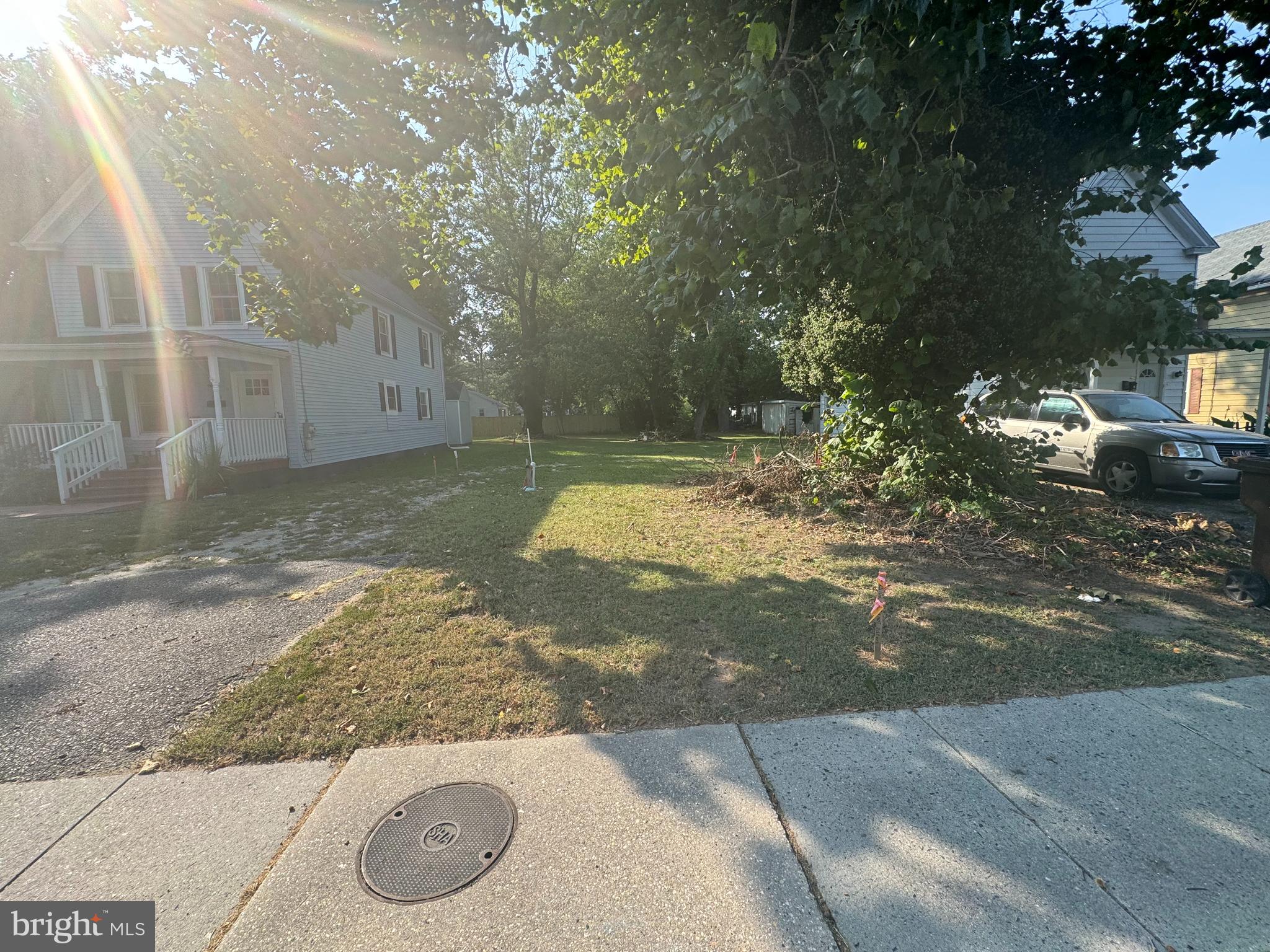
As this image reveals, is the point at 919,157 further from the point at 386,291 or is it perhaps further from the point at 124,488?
the point at 386,291

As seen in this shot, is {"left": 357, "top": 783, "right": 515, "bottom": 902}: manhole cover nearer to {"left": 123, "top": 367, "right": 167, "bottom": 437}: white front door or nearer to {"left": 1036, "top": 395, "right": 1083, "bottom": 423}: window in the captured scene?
{"left": 1036, "top": 395, "right": 1083, "bottom": 423}: window

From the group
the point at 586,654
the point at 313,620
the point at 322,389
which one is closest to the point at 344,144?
the point at 313,620

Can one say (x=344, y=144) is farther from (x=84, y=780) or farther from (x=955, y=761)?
(x=955, y=761)

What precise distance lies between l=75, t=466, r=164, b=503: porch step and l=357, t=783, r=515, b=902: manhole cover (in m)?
11.4

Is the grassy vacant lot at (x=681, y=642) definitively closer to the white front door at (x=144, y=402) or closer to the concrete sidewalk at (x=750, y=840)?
the concrete sidewalk at (x=750, y=840)

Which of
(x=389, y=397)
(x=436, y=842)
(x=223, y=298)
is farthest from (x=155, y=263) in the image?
(x=436, y=842)

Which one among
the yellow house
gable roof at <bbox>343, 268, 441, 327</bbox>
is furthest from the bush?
the yellow house

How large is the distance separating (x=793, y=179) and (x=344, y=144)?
5.70 meters

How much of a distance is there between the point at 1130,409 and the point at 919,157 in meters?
7.35

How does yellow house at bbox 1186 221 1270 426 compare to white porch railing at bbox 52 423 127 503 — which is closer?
white porch railing at bbox 52 423 127 503

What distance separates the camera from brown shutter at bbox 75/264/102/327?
1289 centimetres

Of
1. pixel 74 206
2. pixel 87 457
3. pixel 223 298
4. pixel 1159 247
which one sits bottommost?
pixel 87 457

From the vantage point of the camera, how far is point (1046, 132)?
548 cm

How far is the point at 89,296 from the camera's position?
12.9m
